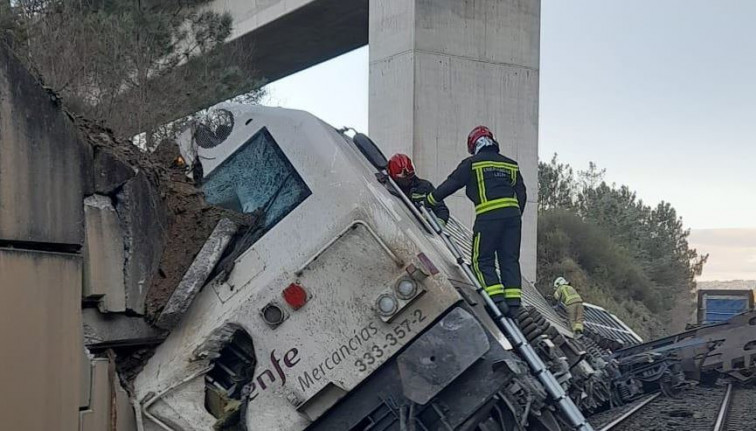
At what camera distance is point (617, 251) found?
30594mm

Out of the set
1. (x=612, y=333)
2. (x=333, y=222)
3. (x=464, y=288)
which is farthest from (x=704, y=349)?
(x=333, y=222)

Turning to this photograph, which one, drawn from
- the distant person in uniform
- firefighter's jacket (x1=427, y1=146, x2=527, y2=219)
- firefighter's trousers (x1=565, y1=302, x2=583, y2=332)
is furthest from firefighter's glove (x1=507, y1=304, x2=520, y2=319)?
firefighter's trousers (x1=565, y1=302, x2=583, y2=332)

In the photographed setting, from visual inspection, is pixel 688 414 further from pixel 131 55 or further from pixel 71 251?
pixel 131 55

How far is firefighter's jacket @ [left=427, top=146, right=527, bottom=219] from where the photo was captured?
456cm

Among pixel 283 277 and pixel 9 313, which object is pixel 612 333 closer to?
pixel 283 277

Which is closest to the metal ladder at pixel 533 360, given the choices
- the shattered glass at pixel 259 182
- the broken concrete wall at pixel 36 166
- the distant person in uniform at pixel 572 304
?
the shattered glass at pixel 259 182

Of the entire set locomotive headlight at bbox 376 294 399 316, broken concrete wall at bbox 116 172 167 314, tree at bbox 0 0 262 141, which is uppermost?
tree at bbox 0 0 262 141

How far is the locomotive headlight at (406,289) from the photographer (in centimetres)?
335

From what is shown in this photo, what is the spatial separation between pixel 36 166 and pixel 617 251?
29483 millimetres

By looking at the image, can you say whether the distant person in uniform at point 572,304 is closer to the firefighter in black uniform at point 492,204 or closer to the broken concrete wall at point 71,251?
the firefighter in black uniform at point 492,204

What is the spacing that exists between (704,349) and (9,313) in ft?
27.7

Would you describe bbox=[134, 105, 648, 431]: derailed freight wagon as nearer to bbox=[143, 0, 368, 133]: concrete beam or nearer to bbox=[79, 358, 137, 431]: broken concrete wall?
bbox=[79, 358, 137, 431]: broken concrete wall

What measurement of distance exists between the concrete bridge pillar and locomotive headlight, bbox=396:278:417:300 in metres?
12.2

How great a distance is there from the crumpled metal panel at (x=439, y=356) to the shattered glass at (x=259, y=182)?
847mm
